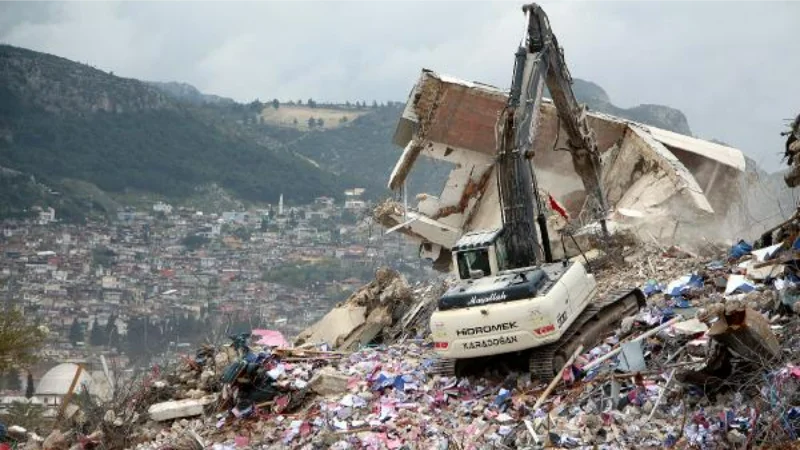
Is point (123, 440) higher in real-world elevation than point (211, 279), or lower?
lower

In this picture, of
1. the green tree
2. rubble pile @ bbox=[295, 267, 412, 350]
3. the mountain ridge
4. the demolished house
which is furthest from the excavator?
the mountain ridge

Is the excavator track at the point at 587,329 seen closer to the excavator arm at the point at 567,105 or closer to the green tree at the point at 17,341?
the excavator arm at the point at 567,105

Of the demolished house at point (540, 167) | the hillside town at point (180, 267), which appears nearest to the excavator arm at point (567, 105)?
the demolished house at point (540, 167)

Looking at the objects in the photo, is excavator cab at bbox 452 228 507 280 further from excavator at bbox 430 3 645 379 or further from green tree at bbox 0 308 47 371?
green tree at bbox 0 308 47 371

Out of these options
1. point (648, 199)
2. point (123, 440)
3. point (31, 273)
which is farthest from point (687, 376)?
point (31, 273)

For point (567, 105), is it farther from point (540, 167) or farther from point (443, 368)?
point (443, 368)

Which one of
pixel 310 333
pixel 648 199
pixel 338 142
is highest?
pixel 338 142

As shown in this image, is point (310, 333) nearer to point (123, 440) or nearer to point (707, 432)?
point (123, 440)

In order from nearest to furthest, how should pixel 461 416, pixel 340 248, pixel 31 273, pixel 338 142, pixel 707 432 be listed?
pixel 707 432 → pixel 461 416 → pixel 31 273 → pixel 340 248 → pixel 338 142

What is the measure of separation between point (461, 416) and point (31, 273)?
64.3 m

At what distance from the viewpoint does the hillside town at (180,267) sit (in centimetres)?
5597

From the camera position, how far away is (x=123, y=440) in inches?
429

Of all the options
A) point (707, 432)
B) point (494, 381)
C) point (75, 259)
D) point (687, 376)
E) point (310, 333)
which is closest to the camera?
point (707, 432)

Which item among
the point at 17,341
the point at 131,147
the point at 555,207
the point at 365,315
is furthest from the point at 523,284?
the point at 131,147
